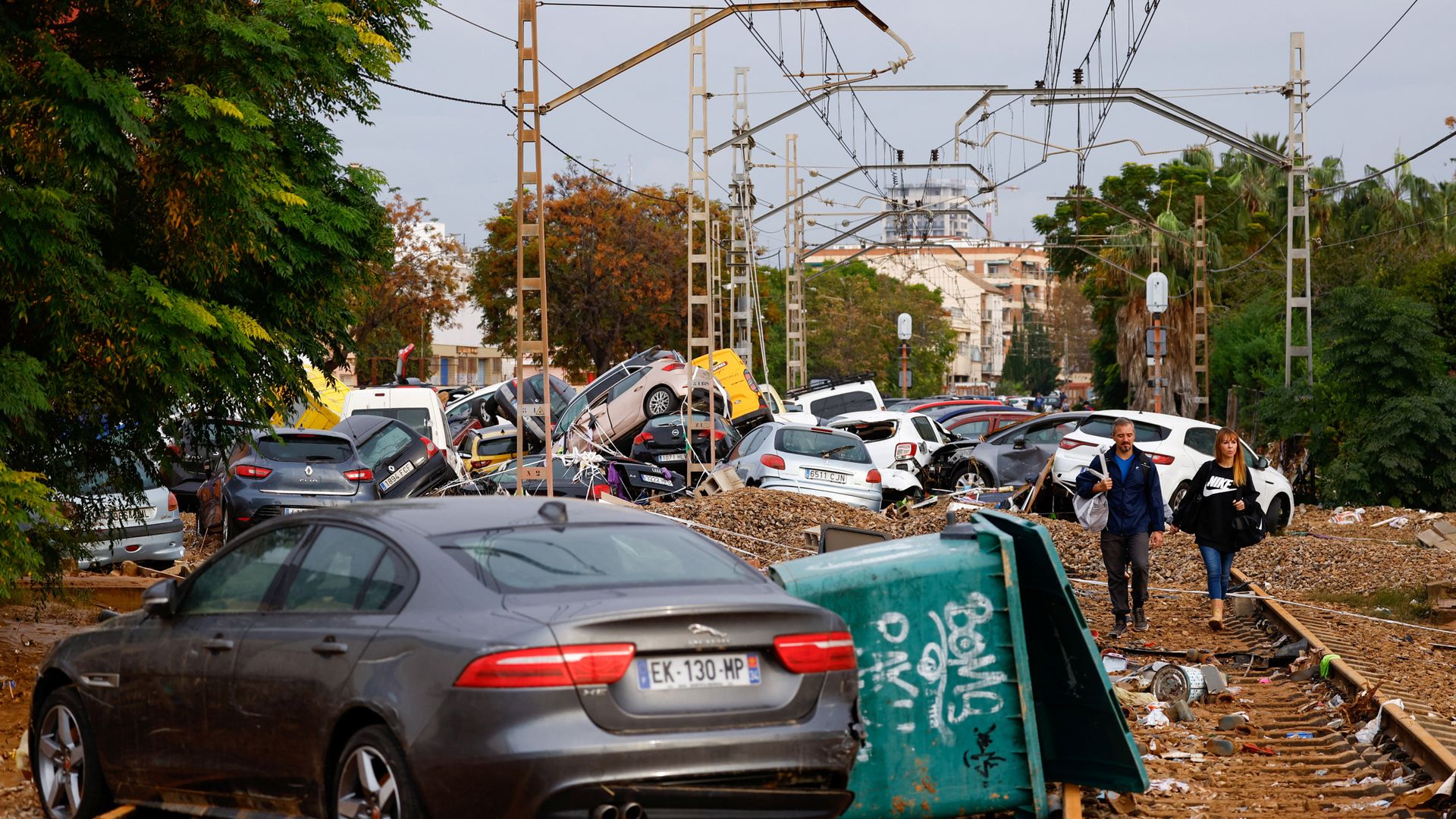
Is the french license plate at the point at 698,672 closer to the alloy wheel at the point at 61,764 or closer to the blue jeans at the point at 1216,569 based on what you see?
the alloy wheel at the point at 61,764

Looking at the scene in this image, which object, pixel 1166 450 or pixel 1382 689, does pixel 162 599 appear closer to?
pixel 1382 689

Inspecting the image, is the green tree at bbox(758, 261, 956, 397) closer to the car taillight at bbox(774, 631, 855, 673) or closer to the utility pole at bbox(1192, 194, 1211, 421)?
the utility pole at bbox(1192, 194, 1211, 421)

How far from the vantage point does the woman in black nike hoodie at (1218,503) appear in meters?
13.6

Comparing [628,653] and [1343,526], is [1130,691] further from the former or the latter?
[1343,526]

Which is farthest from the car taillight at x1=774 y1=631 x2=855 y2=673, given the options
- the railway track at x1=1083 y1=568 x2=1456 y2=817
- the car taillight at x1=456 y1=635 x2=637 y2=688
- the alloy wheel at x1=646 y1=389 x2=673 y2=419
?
the alloy wheel at x1=646 y1=389 x2=673 y2=419

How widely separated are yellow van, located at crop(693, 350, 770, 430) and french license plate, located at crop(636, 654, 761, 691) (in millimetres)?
27104

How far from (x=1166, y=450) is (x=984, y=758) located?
16.7m

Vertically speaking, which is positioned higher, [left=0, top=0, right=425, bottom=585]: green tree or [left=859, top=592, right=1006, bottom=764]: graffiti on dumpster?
[left=0, top=0, right=425, bottom=585]: green tree

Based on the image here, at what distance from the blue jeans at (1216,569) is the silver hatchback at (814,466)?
8.48 metres

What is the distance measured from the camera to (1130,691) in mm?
10578

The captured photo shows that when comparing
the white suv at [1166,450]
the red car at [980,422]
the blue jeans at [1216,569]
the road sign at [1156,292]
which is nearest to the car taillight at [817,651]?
the blue jeans at [1216,569]

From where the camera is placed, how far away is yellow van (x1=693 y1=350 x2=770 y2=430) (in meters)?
32.9

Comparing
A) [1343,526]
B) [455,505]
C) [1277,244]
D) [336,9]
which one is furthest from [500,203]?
[455,505]

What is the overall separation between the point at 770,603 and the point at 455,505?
1549mm
